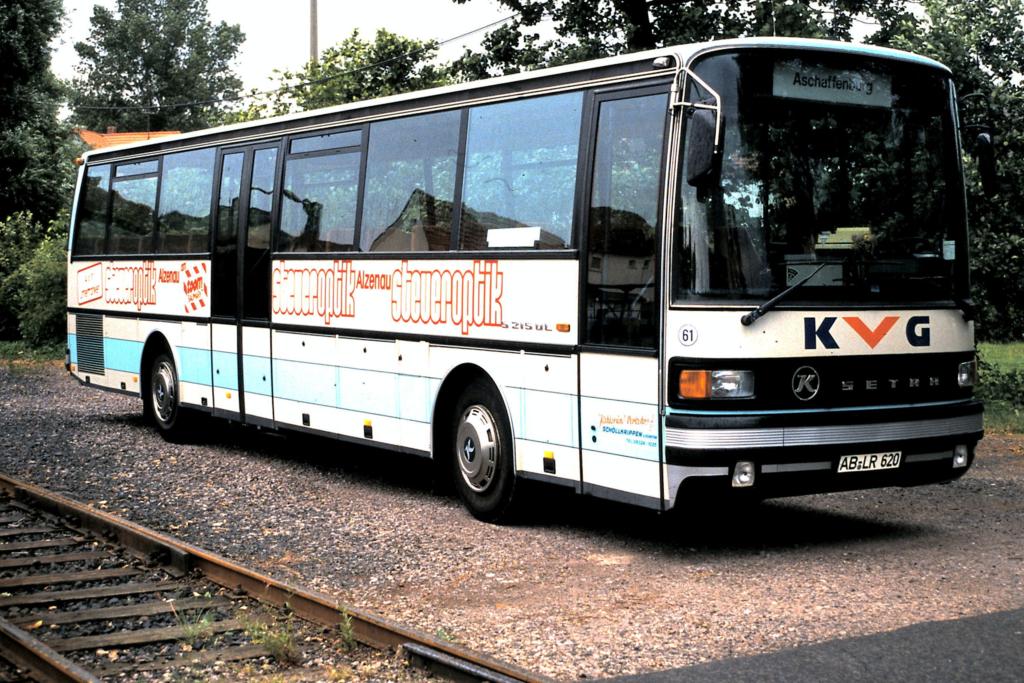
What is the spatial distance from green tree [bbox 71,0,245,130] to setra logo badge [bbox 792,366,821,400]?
86.2 metres

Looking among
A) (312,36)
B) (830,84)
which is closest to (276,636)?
(830,84)

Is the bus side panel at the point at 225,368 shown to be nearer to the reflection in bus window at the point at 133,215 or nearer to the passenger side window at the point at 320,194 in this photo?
the passenger side window at the point at 320,194

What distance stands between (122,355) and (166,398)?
1.33 metres

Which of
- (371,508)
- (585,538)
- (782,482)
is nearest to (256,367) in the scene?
(371,508)

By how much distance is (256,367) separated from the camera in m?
13.8

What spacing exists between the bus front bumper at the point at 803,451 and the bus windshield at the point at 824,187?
0.75 m

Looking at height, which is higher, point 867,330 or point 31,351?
point 867,330

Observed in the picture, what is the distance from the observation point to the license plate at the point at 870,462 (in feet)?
29.3

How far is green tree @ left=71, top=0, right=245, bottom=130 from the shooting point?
3607 inches

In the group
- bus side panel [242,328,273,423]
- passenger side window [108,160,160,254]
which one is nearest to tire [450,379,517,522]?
bus side panel [242,328,273,423]

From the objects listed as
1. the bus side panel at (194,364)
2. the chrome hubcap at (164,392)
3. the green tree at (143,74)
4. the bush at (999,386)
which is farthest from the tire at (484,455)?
the green tree at (143,74)

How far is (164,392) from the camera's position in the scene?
621 inches

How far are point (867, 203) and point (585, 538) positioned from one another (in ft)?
9.45

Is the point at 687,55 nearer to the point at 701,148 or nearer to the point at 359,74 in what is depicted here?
the point at 701,148
